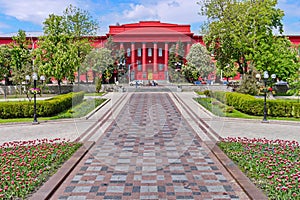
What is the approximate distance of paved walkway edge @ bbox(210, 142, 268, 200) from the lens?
6.08 metres

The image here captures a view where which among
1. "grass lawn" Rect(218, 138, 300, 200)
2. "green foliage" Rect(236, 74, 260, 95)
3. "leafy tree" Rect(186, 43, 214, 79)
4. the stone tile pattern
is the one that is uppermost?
"leafy tree" Rect(186, 43, 214, 79)

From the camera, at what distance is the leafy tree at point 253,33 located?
2652 cm

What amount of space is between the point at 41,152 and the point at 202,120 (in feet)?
28.1

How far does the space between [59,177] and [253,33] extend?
2382 cm

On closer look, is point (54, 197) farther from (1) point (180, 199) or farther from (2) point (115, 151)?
(2) point (115, 151)

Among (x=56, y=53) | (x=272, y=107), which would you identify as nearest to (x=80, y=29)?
(x=56, y=53)

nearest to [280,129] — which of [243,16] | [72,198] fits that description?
[72,198]

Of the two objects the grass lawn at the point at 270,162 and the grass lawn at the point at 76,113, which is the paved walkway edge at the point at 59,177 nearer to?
the grass lawn at the point at 270,162

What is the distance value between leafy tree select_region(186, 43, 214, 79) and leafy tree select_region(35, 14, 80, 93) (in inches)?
538

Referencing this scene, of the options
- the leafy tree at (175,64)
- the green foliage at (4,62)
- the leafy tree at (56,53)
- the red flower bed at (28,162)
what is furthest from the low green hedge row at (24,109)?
the green foliage at (4,62)

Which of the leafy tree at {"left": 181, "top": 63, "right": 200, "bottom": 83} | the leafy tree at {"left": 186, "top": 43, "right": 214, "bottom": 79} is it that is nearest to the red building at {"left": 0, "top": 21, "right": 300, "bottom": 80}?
the leafy tree at {"left": 181, "top": 63, "right": 200, "bottom": 83}

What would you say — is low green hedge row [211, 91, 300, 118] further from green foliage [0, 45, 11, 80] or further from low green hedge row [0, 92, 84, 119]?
green foliage [0, 45, 11, 80]

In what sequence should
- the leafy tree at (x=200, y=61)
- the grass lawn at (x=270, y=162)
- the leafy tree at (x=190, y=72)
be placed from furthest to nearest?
the leafy tree at (x=200, y=61) < the leafy tree at (x=190, y=72) < the grass lawn at (x=270, y=162)

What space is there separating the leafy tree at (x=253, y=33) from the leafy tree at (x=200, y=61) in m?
7.70
